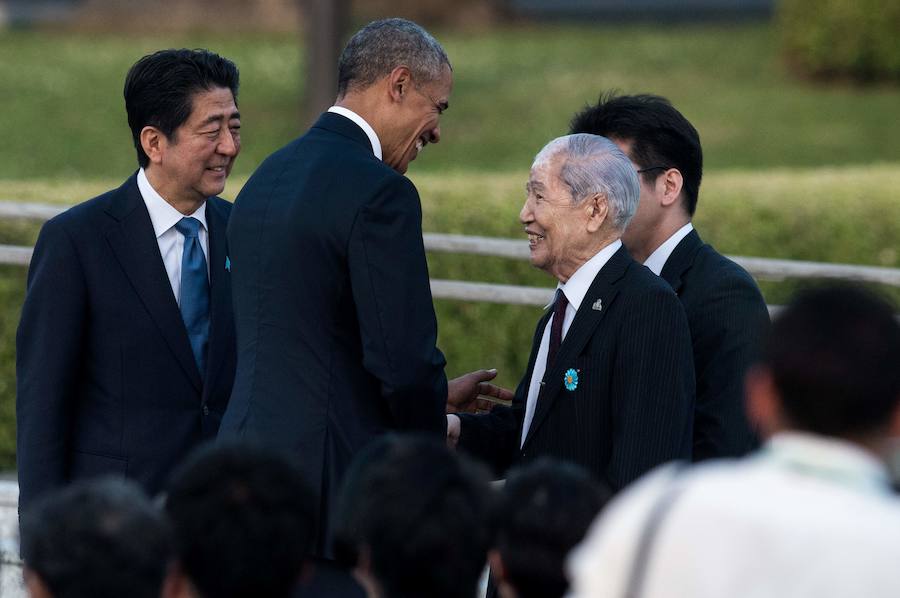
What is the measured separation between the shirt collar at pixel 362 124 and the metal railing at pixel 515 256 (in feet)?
6.39

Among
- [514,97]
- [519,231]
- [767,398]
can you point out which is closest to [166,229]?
[767,398]

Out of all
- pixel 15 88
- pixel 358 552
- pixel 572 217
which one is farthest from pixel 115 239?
pixel 15 88

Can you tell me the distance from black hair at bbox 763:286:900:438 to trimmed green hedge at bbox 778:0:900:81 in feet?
51.3

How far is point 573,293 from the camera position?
3719 mm

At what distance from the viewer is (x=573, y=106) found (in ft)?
55.8

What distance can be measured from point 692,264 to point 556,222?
19.0 inches

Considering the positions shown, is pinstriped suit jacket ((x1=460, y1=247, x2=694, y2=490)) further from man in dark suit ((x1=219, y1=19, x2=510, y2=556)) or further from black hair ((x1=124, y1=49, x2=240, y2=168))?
black hair ((x1=124, y1=49, x2=240, y2=168))

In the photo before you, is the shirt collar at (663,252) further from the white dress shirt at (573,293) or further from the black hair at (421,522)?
the black hair at (421,522)

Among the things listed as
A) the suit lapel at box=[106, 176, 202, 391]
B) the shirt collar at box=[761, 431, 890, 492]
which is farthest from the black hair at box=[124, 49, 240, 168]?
the shirt collar at box=[761, 431, 890, 492]

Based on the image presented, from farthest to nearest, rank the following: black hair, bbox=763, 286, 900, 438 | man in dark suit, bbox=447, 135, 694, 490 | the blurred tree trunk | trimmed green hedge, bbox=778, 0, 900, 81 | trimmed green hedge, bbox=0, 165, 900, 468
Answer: trimmed green hedge, bbox=778, 0, 900, 81
the blurred tree trunk
trimmed green hedge, bbox=0, 165, 900, 468
man in dark suit, bbox=447, 135, 694, 490
black hair, bbox=763, 286, 900, 438

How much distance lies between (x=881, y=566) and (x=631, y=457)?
5.28 ft

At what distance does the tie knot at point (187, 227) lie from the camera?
160 inches

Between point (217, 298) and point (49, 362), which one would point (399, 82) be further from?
point (49, 362)

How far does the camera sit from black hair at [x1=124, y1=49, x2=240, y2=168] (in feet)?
13.1
